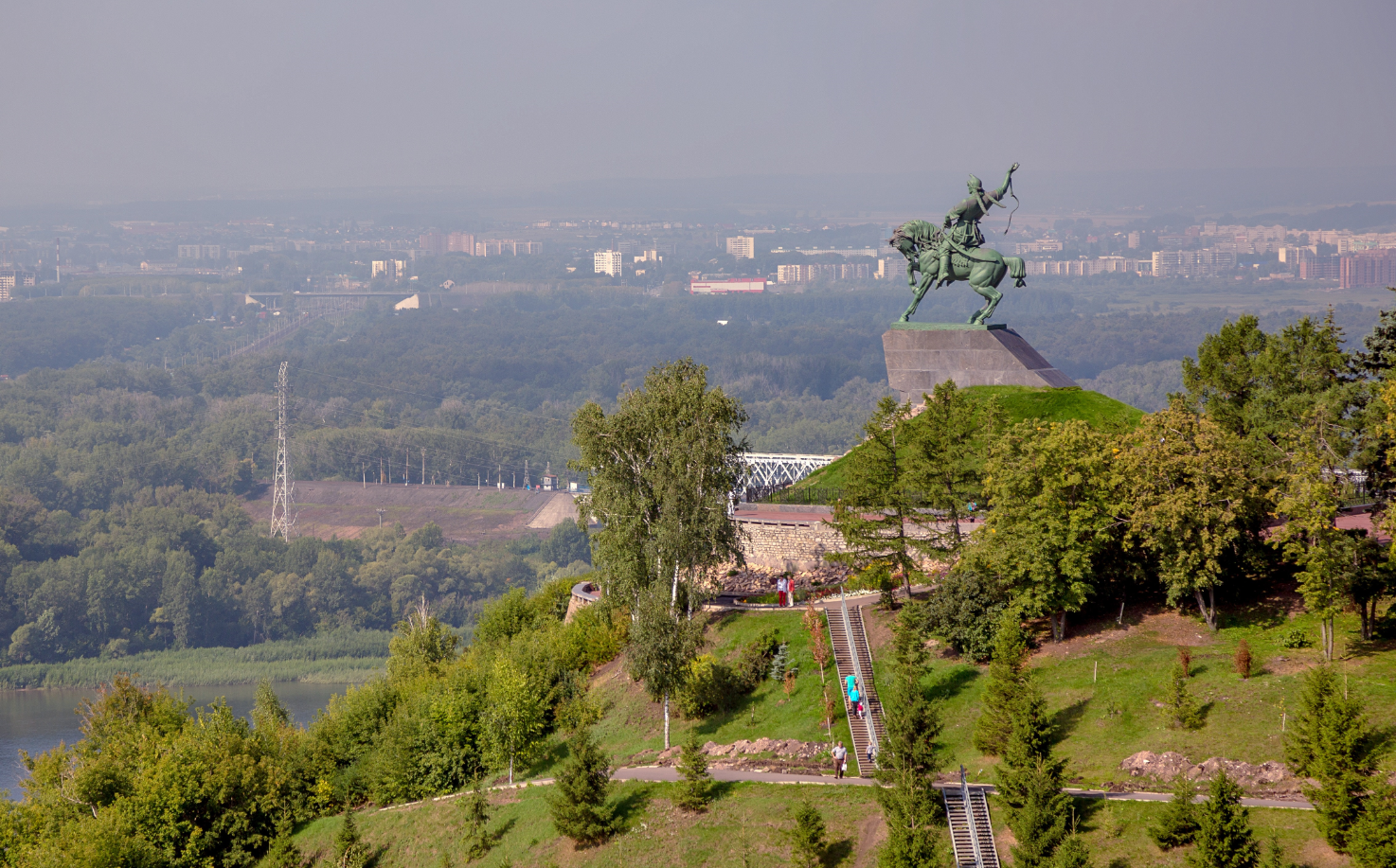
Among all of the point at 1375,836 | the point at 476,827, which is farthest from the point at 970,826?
the point at 476,827

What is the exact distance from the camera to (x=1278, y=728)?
38250mm

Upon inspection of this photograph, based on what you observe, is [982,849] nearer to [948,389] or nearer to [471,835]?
[471,835]

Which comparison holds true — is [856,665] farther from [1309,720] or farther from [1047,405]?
[1047,405]

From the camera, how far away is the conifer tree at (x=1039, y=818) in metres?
34.7

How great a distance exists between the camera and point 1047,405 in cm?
6444

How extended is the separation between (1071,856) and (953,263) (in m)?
39.4

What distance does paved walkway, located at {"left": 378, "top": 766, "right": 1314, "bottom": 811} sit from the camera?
35.5 m

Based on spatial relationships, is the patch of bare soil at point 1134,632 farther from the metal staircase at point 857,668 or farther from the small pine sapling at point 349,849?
the small pine sapling at point 349,849

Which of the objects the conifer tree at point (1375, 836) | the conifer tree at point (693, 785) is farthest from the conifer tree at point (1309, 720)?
the conifer tree at point (693, 785)

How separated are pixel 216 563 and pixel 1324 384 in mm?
146296

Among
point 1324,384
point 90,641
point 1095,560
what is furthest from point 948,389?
point 90,641

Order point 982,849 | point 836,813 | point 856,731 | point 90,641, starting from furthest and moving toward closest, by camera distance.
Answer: point 90,641 → point 856,731 → point 836,813 → point 982,849

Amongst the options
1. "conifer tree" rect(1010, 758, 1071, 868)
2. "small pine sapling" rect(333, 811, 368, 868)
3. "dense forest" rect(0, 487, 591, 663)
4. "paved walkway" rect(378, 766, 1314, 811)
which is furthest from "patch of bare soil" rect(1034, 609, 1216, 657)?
"dense forest" rect(0, 487, 591, 663)

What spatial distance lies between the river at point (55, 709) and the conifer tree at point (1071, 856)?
82.9 m
